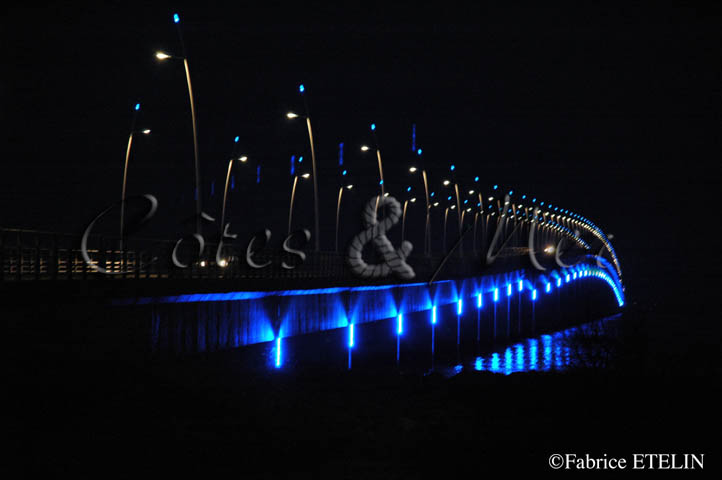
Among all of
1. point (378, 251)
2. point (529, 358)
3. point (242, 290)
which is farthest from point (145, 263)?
point (529, 358)

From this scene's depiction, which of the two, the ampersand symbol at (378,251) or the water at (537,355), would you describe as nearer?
the water at (537,355)

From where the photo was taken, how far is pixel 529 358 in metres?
79.8

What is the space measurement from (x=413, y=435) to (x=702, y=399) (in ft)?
30.8

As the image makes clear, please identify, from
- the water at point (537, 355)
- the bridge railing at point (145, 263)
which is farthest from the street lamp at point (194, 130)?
the water at point (537, 355)

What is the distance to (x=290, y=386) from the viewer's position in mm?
36719

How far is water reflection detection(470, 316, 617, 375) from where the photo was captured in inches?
2655

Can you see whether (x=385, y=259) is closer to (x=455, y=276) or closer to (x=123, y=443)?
(x=455, y=276)

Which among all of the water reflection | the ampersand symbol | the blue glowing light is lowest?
the water reflection

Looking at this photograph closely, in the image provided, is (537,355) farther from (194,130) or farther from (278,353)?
(194,130)

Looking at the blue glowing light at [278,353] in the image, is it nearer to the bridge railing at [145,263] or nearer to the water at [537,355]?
the bridge railing at [145,263]

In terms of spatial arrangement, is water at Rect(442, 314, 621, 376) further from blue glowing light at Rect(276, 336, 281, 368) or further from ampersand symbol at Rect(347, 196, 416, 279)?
blue glowing light at Rect(276, 336, 281, 368)

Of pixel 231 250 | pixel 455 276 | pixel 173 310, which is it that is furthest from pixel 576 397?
pixel 455 276

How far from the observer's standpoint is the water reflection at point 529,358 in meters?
67.4

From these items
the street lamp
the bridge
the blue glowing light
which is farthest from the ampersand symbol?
the street lamp
